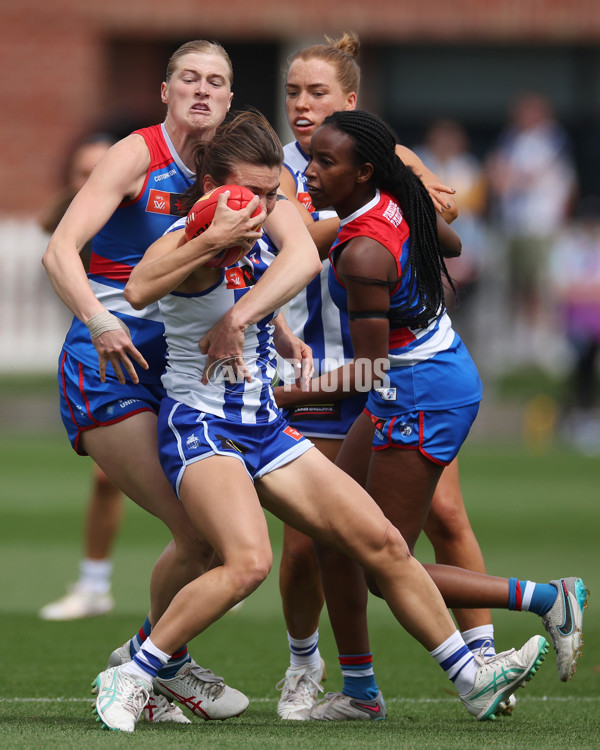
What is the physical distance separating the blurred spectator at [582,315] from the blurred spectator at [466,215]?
3.43ft

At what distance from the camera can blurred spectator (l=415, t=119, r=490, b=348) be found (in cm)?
1702

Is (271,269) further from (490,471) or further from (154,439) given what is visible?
(490,471)

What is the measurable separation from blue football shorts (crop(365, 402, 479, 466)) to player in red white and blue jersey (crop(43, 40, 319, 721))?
72cm

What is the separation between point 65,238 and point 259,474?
43.9 inches

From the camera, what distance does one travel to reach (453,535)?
20.0 feet

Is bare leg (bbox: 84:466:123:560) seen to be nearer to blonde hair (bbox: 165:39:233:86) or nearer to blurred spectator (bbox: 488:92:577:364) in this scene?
blonde hair (bbox: 165:39:233:86)

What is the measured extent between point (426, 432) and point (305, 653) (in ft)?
4.00

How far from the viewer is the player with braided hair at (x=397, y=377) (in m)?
5.36

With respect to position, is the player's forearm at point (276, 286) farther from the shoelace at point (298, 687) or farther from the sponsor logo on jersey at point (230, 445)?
the shoelace at point (298, 687)

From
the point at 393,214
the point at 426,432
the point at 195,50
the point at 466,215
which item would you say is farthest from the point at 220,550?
the point at 466,215

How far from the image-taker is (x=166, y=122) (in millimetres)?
5594

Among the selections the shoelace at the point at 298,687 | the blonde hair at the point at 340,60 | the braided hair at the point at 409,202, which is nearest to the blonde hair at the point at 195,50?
the braided hair at the point at 409,202

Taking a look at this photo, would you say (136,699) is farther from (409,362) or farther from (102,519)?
(102,519)

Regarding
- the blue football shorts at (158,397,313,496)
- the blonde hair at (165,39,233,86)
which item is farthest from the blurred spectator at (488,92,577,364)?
the blue football shorts at (158,397,313,496)
